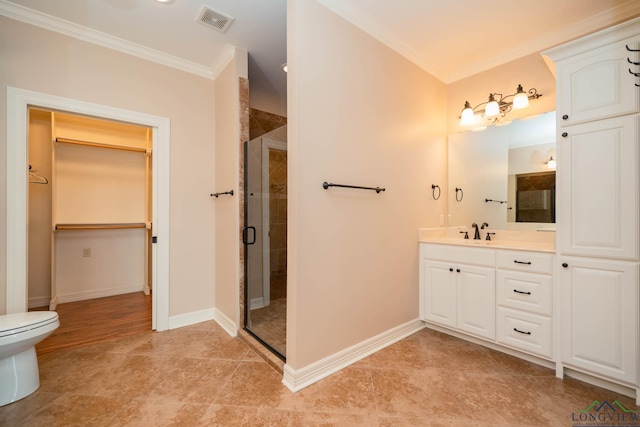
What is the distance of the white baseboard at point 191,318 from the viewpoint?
2688 millimetres

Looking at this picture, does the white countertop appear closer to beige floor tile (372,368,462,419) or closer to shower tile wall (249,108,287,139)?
beige floor tile (372,368,462,419)

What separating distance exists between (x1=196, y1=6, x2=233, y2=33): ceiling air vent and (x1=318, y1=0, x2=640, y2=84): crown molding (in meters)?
0.84

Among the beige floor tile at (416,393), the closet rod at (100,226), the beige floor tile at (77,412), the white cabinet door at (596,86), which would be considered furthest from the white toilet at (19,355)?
the white cabinet door at (596,86)

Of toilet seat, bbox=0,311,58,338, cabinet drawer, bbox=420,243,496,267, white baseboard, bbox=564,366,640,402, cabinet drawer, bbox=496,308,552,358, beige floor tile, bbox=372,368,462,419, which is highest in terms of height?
cabinet drawer, bbox=420,243,496,267

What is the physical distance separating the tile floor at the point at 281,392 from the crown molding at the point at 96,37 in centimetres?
264

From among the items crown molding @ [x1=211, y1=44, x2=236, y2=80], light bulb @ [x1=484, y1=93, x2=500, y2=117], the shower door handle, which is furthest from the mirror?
crown molding @ [x1=211, y1=44, x2=236, y2=80]

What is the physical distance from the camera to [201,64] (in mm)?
2830

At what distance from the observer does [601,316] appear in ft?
5.57

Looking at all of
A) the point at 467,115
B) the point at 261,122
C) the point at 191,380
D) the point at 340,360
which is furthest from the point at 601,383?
the point at 261,122

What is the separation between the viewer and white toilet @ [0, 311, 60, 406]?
158 cm

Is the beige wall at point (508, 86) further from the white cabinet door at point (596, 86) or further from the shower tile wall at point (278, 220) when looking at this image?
the shower tile wall at point (278, 220)

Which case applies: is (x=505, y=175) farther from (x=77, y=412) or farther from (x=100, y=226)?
(x=100, y=226)

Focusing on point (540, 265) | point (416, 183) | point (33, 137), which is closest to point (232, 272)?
point (416, 183)

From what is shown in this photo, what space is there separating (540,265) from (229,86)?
10.2ft
